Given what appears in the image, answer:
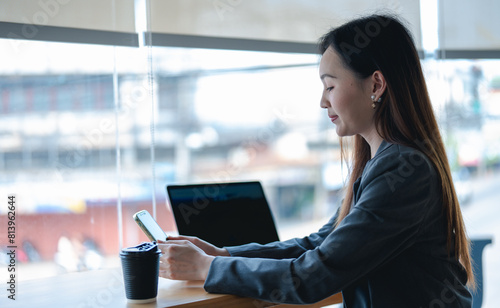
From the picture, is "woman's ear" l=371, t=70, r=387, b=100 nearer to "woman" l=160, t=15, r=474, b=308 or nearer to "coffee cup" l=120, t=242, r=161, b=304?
"woman" l=160, t=15, r=474, b=308

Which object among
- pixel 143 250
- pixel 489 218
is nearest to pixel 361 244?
pixel 143 250

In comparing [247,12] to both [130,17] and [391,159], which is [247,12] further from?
[391,159]

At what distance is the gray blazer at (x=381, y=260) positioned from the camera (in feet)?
3.74

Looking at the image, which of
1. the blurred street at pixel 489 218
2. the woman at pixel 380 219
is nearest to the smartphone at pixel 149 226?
A: the woman at pixel 380 219

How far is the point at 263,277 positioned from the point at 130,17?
4.44ft

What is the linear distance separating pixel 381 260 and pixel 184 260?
0.47m

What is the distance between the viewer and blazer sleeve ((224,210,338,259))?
147cm

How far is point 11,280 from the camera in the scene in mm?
1593

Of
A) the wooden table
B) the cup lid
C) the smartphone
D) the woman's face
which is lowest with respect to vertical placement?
the wooden table

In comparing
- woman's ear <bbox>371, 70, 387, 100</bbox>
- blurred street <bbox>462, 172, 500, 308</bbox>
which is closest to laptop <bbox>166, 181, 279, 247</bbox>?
woman's ear <bbox>371, 70, 387, 100</bbox>

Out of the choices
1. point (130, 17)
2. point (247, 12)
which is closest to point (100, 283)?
point (130, 17)

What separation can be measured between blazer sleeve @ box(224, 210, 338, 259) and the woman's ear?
0.46 meters

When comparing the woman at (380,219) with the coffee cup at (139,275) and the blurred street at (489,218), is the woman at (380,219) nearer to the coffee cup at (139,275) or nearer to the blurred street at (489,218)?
the coffee cup at (139,275)

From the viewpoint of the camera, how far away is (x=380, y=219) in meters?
1.14
